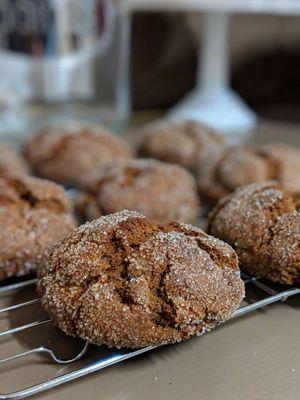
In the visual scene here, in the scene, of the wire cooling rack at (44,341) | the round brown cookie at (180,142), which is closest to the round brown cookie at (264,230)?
the wire cooling rack at (44,341)

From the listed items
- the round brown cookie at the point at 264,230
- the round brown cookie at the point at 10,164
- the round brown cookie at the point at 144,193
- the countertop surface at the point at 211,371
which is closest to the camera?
the countertop surface at the point at 211,371

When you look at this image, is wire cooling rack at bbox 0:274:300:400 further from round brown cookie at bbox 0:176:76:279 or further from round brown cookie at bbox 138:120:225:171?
round brown cookie at bbox 138:120:225:171

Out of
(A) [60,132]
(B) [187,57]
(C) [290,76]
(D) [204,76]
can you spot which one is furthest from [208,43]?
(A) [60,132]

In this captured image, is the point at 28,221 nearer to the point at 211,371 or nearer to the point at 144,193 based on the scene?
the point at 144,193

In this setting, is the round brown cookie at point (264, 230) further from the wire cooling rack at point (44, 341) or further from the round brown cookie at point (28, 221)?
the round brown cookie at point (28, 221)

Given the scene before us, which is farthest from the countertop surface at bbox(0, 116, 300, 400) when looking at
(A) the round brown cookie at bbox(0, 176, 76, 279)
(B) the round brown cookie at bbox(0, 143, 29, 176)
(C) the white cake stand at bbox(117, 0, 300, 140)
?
(C) the white cake stand at bbox(117, 0, 300, 140)

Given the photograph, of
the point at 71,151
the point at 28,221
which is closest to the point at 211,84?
the point at 71,151

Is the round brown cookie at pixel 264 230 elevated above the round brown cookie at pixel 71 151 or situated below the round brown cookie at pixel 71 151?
above
